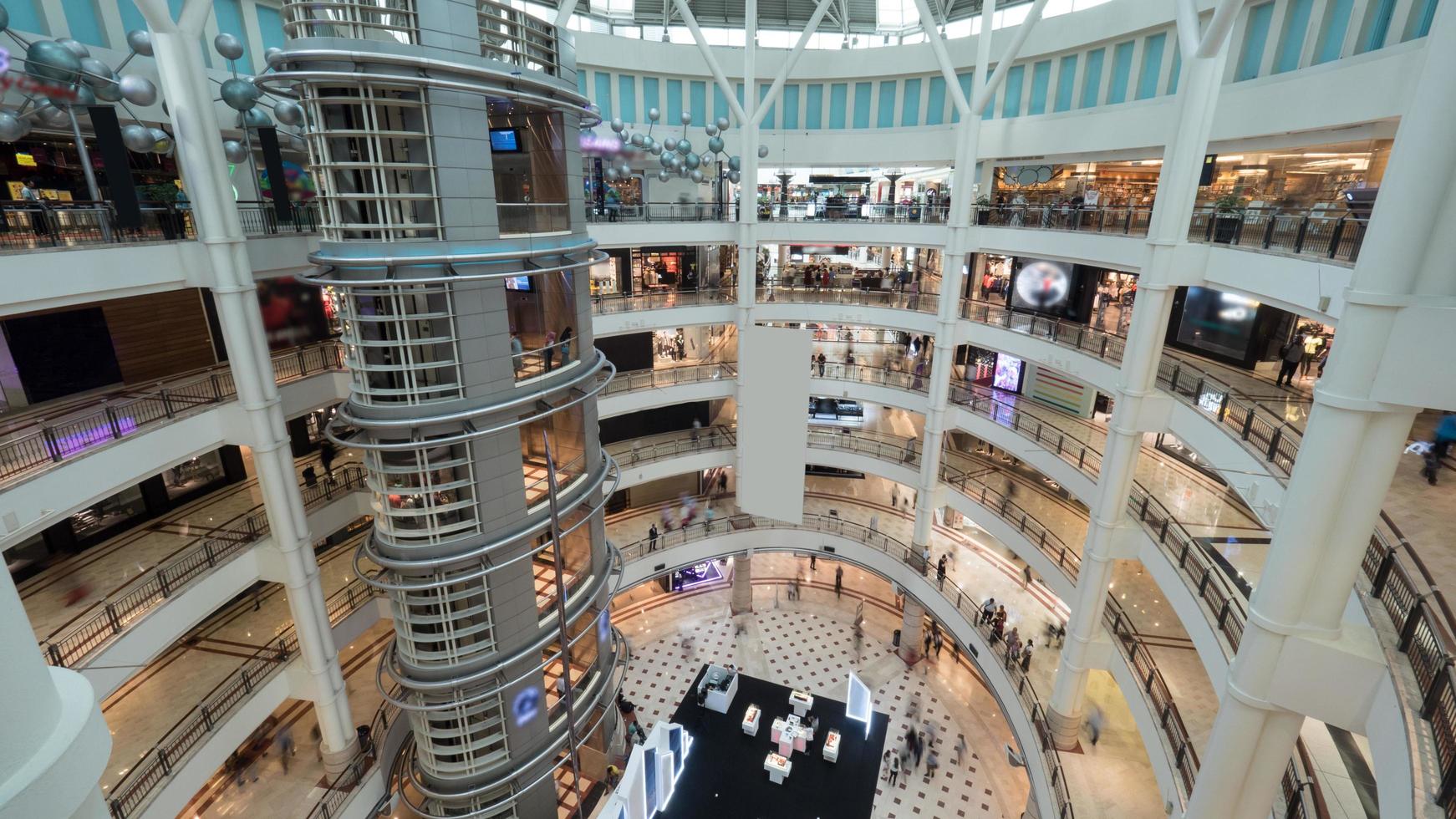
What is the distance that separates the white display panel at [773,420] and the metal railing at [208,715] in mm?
11542

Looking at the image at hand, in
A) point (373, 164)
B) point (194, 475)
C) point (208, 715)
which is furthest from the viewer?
point (194, 475)

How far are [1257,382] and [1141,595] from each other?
219 inches

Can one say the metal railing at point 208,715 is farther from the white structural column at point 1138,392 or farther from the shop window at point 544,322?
the white structural column at point 1138,392

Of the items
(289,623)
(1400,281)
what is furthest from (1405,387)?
(289,623)

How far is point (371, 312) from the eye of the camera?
9867mm

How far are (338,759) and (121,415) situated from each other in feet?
25.2

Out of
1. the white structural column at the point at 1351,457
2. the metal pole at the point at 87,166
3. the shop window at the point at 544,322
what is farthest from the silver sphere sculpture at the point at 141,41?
the white structural column at the point at 1351,457

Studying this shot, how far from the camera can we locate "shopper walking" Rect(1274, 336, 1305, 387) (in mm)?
12492

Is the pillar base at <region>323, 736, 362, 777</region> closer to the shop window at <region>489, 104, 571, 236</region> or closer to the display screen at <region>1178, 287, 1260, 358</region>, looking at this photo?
the shop window at <region>489, 104, 571, 236</region>

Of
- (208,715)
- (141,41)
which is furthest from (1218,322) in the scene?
(208,715)

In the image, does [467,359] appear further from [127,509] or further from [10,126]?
[127,509]

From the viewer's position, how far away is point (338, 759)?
13.3 m

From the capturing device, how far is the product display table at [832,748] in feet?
59.2

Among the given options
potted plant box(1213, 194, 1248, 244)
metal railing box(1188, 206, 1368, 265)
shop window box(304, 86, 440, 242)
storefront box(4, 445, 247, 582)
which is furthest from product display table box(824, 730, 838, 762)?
shop window box(304, 86, 440, 242)
